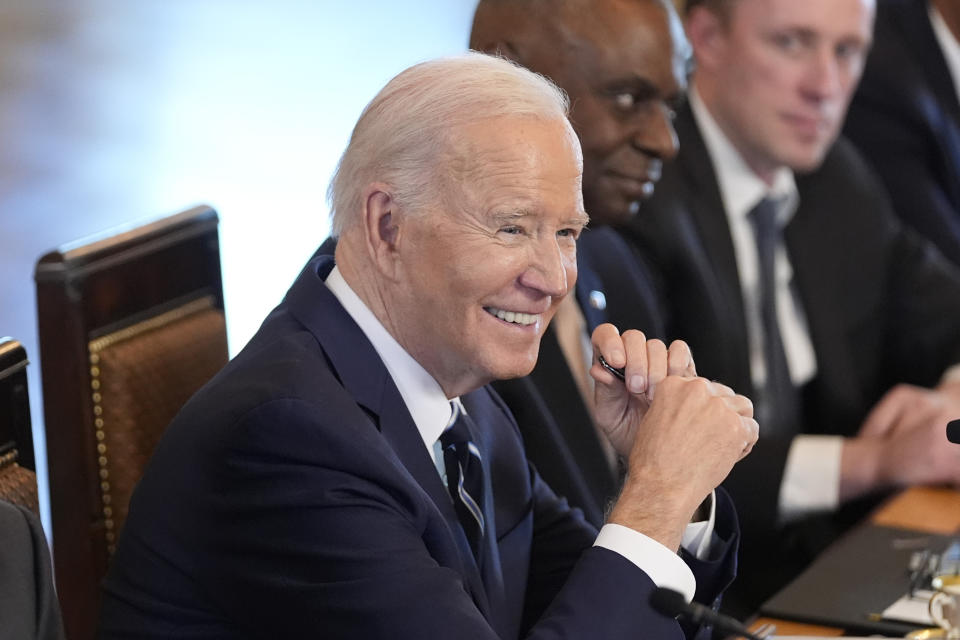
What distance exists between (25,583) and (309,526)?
0.25m

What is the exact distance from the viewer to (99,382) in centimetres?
174

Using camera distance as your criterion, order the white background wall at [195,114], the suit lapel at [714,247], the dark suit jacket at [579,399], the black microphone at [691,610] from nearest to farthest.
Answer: the black microphone at [691,610], the dark suit jacket at [579,399], the suit lapel at [714,247], the white background wall at [195,114]

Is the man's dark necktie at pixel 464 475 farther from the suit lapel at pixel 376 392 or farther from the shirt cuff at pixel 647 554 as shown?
the shirt cuff at pixel 647 554

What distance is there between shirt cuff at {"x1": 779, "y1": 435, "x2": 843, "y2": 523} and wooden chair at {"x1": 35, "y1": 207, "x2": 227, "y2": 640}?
45.9 inches

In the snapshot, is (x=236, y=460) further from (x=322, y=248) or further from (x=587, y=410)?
(x=587, y=410)

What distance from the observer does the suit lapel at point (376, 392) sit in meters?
1.47

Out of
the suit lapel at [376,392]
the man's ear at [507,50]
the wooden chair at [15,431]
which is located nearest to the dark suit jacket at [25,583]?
the wooden chair at [15,431]

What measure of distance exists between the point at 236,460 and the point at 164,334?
1.82 feet

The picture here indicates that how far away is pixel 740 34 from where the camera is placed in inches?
115

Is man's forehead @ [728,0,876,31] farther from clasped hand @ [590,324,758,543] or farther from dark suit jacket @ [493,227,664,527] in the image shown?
clasped hand @ [590,324,758,543]

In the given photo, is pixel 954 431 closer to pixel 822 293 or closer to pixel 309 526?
Result: pixel 309 526

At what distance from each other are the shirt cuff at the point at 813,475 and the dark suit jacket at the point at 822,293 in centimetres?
3

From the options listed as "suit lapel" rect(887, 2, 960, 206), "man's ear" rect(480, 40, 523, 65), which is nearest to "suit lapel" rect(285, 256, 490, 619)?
"man's ear" rect(480, 40, 523, 65)

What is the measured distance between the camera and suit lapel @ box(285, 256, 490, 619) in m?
1.47
